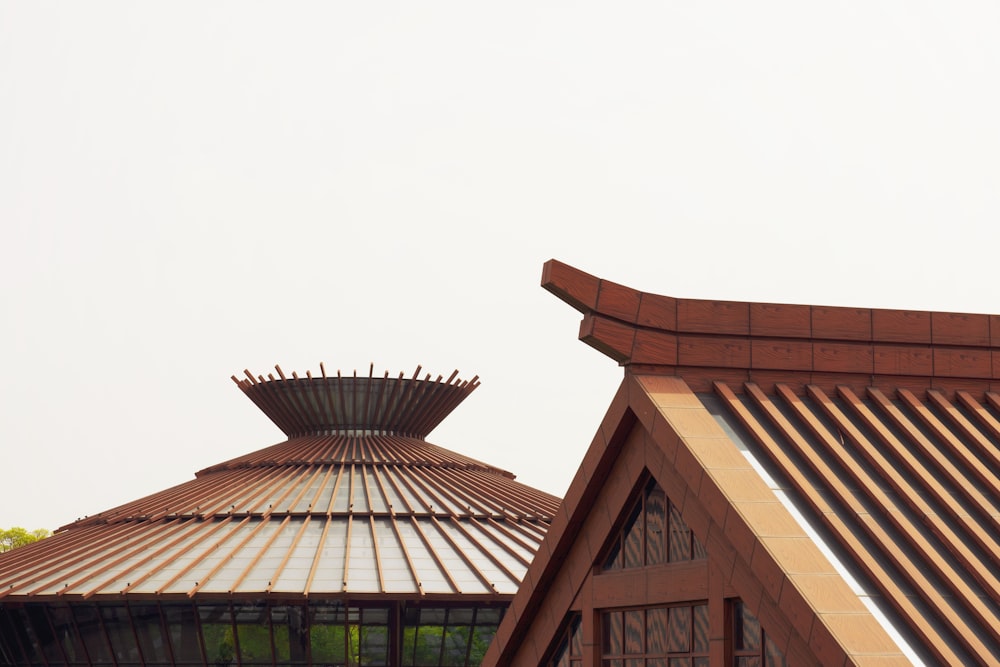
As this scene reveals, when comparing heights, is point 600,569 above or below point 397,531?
below

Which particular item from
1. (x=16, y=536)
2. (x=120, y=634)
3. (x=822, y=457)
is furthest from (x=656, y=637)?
(x=16, y=536)

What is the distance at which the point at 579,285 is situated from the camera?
43.9ft

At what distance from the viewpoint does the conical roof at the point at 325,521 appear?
114 ft

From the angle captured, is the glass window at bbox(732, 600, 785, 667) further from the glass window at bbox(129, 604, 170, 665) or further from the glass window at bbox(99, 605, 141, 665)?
the glass window at bbox(99, 605, 141, 665)

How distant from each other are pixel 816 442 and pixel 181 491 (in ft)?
118

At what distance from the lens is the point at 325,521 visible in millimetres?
39062

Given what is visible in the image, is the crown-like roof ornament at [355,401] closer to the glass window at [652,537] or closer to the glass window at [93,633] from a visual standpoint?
the glass window at [93,633]

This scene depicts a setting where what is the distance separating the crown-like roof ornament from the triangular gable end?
28619 mm

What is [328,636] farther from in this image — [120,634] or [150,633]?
[120,634]

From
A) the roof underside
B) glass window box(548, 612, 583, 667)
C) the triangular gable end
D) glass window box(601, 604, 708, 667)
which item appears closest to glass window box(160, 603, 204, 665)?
the triangular gable end

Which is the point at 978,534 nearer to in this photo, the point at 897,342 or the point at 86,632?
the point at 897,342

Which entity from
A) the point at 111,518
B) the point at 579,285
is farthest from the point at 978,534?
the point at 111,518

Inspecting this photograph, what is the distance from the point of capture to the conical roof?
3488 centimetres

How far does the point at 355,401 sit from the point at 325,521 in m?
8.03
